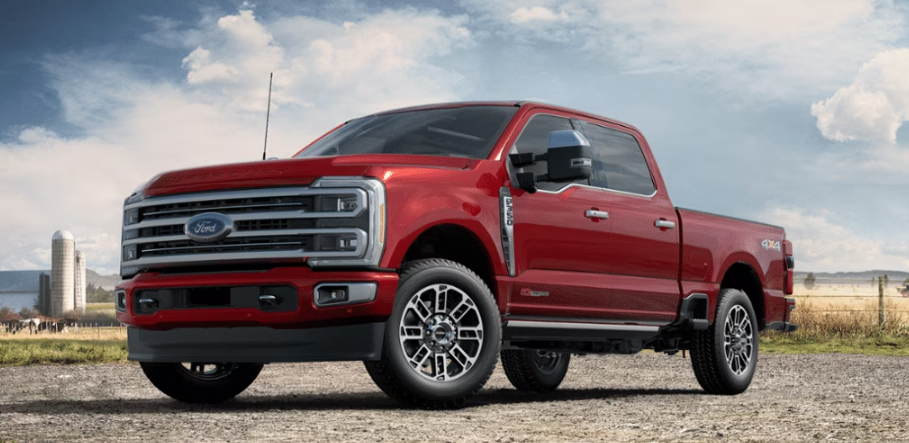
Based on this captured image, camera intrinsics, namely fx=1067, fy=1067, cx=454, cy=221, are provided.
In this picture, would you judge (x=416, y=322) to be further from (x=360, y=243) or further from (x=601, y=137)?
(x=601, y=137)

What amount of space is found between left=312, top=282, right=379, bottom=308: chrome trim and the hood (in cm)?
65

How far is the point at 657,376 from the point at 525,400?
155 inches

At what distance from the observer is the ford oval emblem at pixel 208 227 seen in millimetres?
→ 6555

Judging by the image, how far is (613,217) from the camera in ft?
26.9

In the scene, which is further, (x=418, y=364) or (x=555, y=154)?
(x=555, y=154)

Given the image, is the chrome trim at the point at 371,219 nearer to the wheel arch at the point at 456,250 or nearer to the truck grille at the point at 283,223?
the truck grille at the point at 283,223

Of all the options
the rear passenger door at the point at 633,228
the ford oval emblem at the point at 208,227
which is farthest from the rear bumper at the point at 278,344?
the rear passenger door at the point at 633,228

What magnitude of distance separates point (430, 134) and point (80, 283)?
95363 mm

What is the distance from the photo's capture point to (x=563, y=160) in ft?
23.8

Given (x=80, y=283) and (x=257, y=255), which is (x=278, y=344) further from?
(x=80, y=283)

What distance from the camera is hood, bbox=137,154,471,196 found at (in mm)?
6449

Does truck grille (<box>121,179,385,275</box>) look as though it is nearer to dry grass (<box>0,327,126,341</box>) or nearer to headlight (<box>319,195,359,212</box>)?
headlight (<box>319,195,359,212</box>)

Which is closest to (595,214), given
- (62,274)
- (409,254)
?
(409,254)

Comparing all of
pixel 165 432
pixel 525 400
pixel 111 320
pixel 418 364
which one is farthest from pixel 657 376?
pixel 111 320
